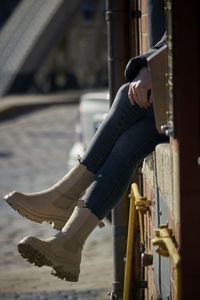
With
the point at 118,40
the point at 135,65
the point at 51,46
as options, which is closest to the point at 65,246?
the point at 135,65

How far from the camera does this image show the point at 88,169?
11.9 ft

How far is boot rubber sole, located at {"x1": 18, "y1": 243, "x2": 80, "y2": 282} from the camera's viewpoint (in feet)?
11.2

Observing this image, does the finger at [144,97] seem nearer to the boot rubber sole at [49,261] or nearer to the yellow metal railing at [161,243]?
the yellow metal railing at [161,243]

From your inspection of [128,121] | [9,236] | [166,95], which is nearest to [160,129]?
[166,95]

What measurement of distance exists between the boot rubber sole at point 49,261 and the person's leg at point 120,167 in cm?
25

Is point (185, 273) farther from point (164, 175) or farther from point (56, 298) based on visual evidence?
point (56, 298)

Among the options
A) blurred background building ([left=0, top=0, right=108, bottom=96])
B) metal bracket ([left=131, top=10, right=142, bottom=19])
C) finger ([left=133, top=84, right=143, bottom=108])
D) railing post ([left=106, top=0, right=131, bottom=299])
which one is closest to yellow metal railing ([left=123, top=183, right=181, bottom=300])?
finger ([left=133, top=84, right=143, bottom=108])

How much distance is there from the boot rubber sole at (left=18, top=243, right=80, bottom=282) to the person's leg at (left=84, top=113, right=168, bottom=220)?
246mm

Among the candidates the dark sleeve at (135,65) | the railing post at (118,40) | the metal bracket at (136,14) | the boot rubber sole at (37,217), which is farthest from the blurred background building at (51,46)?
the dark sleeve at (135,65)

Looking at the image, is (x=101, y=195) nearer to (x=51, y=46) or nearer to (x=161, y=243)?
(x=161, y=243)

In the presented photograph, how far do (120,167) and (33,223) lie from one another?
17.7 feet

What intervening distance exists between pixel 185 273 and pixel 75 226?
0.82 meters

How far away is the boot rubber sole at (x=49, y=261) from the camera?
3.40m

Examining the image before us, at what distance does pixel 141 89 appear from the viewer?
3326 millimetres
